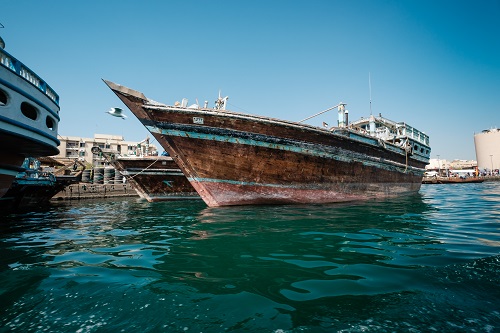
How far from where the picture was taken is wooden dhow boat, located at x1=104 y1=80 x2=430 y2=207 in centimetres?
878

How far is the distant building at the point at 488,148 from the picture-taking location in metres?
63.2

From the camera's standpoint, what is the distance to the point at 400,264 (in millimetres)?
3275

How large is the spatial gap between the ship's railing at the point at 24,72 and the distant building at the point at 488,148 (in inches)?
3483

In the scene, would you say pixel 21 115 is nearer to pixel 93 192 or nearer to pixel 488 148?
pixel 93 192

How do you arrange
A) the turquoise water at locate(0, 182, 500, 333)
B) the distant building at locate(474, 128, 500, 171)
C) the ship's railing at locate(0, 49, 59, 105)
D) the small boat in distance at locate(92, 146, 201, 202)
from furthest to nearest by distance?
the distant building at locate(474, 128, 500, 171), the small boat in distance at locate(92, 146, 201, 202), the ship's railing at locate(0, 49, 59, 105), the turquoise water at locate(0, 182, 500, 333)

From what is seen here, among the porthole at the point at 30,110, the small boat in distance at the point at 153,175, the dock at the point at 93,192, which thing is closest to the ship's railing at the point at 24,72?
the porthole at the point at 30,110

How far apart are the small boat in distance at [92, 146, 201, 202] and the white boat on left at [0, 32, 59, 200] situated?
581 cm

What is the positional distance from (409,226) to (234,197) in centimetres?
578

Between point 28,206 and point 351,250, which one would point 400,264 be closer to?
point 351,250

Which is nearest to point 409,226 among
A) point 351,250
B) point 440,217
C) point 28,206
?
point 440,217

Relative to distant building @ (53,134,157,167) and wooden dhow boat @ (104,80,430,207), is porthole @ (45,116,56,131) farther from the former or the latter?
distant building @ (53,134,157,167)

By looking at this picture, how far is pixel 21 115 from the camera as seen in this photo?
22.3ft

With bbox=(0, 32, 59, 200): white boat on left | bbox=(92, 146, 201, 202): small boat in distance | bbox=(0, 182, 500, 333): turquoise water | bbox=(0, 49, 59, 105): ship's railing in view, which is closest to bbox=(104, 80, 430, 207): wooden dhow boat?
bbox=(0, 49, 59, 105): ship's railing

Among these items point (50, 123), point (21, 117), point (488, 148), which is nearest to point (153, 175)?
point (50, 123)
